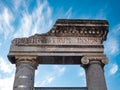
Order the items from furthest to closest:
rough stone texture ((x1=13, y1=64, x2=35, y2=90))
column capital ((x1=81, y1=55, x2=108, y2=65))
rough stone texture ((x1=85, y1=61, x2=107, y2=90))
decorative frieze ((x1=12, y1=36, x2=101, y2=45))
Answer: decorative frieze ((x1=12, y1=36, x2=101, y2=45)), column capital ((x1=81, y1=55, x2=108, y2=65)), rough stone texture ((x1=85, y1=61, x2=107, y2=90)), rough stone texture ((x1=13, y1=64, x2=35, y2=90))

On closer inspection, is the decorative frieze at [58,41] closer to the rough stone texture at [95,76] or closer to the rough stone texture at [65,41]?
the rough stone texture at [65,41]

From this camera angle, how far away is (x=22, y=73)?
11688 mm

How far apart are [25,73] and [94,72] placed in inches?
159

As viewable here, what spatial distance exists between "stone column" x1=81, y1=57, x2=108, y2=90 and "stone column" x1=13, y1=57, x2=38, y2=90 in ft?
10.2

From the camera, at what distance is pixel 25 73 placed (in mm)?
11688

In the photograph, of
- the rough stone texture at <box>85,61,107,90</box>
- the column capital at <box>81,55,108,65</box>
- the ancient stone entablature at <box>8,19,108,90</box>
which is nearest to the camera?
the rough stone texture at <box>85,61,107,90</box>

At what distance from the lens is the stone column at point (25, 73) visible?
11234 mm

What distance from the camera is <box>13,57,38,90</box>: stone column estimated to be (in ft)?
36.9

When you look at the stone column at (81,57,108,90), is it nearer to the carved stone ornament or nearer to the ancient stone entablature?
the ancient stone entablature

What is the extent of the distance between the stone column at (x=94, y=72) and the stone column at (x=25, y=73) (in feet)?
10.2

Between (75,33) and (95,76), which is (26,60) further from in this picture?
(95,76)

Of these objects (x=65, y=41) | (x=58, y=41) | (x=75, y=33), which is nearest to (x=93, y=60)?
(x=65, y=41)

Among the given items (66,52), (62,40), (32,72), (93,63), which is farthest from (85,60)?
(32,72)

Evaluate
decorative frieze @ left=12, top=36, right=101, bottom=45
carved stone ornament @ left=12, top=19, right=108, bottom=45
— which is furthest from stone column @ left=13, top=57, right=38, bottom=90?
carved stone ornament @ left=12, top=19, right=108, bottom=45
